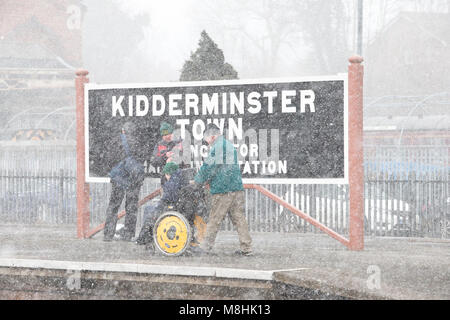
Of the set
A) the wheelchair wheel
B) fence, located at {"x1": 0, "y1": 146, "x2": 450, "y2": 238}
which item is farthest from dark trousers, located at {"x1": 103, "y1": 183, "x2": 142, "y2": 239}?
fence, located at {"x1": 0, "y1": 146, "x2": 450, "y2": 238}

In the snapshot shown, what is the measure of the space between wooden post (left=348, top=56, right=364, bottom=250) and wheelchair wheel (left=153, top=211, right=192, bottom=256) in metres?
2.72

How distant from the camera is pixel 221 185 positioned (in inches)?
361

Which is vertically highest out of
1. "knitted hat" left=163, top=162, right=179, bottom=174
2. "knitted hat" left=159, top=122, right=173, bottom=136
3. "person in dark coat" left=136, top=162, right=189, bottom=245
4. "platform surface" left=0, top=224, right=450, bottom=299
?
"knitted hat" left=159, top=122, right=173, bottom=136

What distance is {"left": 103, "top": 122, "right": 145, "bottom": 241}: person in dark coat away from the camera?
11.0 meters

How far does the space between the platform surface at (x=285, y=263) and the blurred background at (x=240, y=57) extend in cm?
542

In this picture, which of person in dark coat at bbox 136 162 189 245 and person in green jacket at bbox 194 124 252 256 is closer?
person in green jacket at bbox 194 124 252 256

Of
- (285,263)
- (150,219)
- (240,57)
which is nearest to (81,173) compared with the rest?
(150,219)

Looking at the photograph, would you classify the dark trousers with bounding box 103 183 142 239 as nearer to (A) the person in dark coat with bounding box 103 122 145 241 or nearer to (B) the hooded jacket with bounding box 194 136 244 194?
(A) the person in dark coat with bounding box 103 122 145 241

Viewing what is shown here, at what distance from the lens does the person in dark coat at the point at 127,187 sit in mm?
10961

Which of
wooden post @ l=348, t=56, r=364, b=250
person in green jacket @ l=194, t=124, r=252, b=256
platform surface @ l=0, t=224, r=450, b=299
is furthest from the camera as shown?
wooden post @ l=348, t=56, r=364, b=250

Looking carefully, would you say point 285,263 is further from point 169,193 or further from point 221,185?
point 169,193

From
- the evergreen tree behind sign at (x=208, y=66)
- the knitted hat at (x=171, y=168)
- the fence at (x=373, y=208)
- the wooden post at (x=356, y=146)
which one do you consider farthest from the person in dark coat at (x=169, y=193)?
the fence at (x=373, y=208)

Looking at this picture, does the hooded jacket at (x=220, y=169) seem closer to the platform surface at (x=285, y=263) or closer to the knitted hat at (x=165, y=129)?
the platform surface at (x=285, y=263)

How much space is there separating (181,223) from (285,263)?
1.55m
